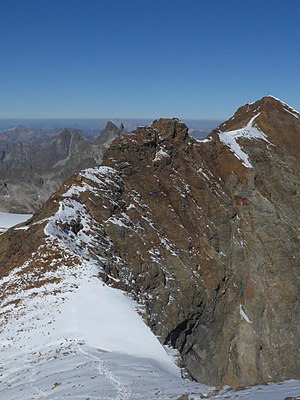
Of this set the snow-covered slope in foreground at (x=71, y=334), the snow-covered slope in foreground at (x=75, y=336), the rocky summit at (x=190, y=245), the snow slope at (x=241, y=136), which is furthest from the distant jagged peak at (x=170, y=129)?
the snow-covered slope in foreground at (x=71, y=334)

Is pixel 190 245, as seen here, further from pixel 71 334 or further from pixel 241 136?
pixel 71 334

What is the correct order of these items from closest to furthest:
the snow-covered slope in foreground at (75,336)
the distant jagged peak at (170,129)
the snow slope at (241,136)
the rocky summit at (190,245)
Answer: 1. the snow-covered slope in foreground at (75,336)
2. the rocky summit at (190,245)
3. the distant jagged peak at (170,129)
4. the snow slope at (241,136)

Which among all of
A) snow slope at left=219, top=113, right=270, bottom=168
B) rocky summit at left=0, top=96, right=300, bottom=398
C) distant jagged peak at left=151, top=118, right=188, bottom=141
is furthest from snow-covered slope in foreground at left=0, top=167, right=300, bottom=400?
snow slope at left=219, top=113, right=270, bottom=168

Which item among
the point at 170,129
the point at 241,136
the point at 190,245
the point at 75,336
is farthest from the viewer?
the point at 241,136

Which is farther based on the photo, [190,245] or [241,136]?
[241,136]

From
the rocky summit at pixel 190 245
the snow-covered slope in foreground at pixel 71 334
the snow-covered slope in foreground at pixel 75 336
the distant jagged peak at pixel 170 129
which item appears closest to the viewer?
the snow-covered slope in foreground at pixel 75 336

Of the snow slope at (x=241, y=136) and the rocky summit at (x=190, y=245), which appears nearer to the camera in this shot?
the rocky summit at (x=190, y=245)

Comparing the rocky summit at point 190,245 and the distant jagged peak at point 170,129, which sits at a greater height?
the distant jagged peak at point 170,129

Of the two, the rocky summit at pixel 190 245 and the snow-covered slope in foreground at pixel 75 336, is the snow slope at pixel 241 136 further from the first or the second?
the snow-covered slope in foreground at pixel 75 336

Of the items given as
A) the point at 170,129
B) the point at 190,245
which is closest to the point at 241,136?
the point at 170,129

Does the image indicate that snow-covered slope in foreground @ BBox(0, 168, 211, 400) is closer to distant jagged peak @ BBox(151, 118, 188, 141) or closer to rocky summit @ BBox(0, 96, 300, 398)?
rocky summit @ BBox(0, 96, 300, 398)
